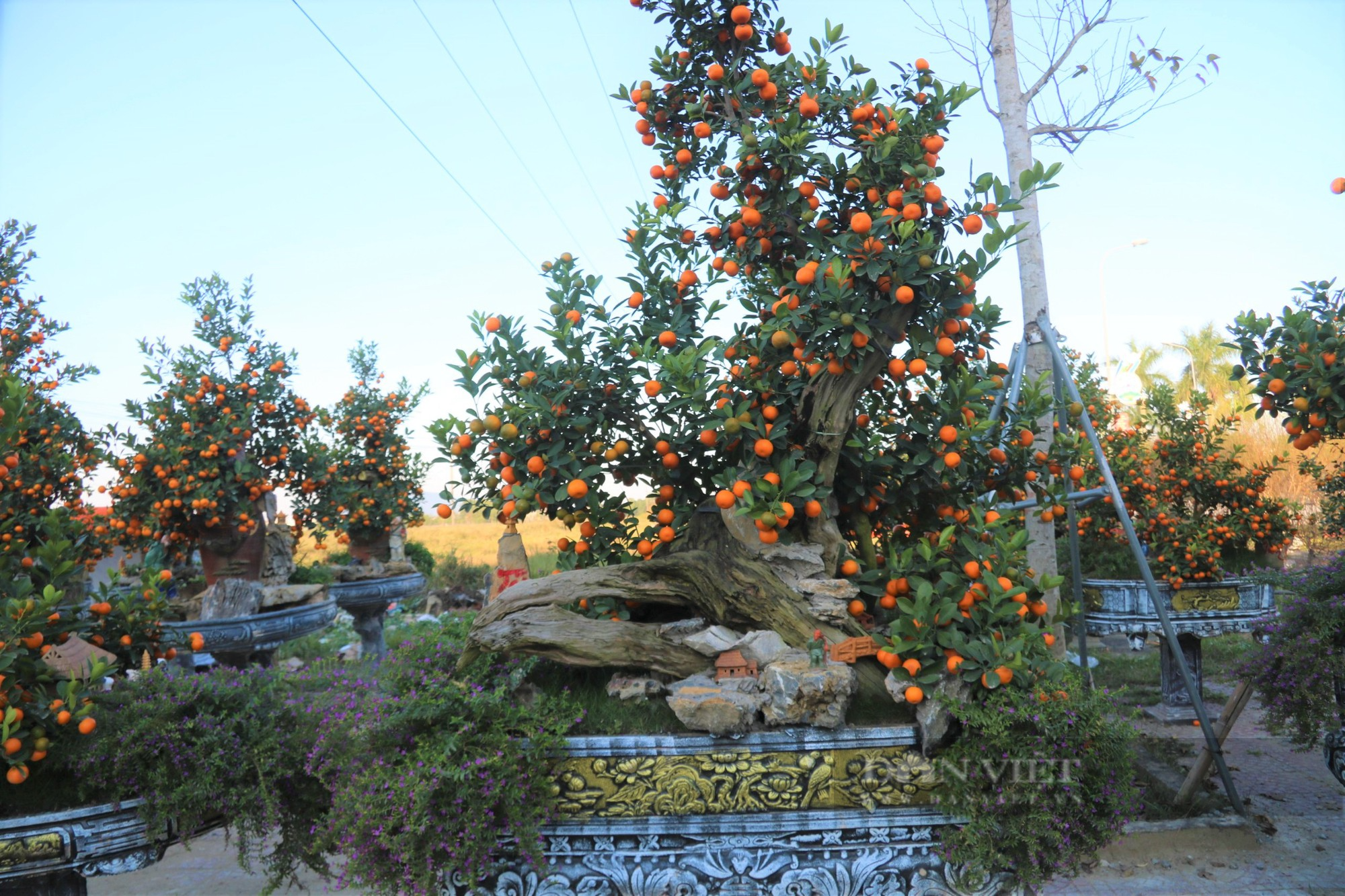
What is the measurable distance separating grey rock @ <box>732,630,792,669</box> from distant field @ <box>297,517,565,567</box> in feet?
24.8

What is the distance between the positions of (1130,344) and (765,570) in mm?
19233

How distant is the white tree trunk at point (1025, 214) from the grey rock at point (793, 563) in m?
2.48

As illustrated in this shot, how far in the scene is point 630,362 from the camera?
312cm

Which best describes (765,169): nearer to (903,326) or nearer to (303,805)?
(903,326)

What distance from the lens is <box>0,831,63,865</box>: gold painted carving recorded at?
7.97 ft

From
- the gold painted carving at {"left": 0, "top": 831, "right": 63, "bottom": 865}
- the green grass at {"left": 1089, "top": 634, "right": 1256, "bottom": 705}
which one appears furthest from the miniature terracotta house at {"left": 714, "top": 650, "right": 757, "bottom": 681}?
the green grass at {"left": 1089, "top": 634, "right": 1256, "bottom": 705}

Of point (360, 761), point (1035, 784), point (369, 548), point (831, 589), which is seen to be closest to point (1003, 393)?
point (831, 589)

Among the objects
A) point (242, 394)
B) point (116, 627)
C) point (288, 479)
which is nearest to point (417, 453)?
point (288, 479)

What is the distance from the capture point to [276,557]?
6.44 metres

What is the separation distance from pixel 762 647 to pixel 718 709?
A: 1.17 feet

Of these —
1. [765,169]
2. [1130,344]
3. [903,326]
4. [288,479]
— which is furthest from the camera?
[1130,344]

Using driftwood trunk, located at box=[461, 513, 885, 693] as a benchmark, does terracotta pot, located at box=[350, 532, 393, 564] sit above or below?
above

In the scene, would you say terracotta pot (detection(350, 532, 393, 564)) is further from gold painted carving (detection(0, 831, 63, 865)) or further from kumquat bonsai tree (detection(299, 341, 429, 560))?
gold painted carving (detection(0, 831, 63, 865))

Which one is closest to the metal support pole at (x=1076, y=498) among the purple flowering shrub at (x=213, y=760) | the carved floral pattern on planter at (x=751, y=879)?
the carved floral pattern on planter at (x=751, y=879)
